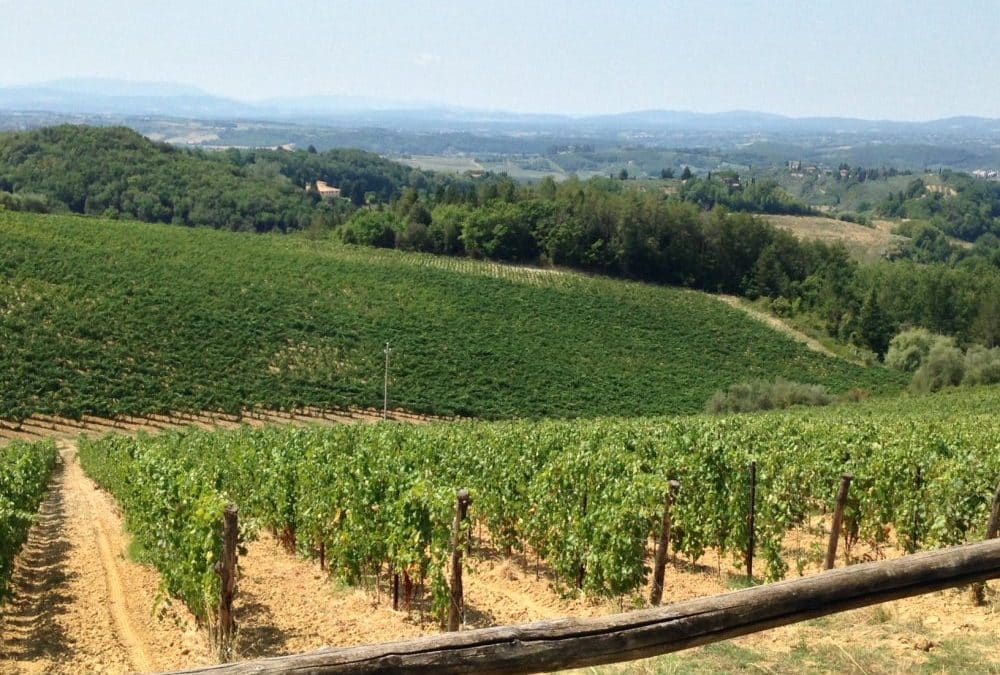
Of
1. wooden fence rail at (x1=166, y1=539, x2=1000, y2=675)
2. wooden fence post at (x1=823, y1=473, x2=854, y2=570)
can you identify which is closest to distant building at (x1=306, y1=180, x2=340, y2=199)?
wooden fence post at (x1=823, y1=473, x2=854, y2=570)

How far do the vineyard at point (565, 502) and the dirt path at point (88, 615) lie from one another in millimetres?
661

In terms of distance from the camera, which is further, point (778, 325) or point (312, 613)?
point (778, 325)

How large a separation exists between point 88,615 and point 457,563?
220 inches

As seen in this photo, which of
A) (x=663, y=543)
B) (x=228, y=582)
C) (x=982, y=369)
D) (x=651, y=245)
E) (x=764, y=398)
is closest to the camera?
(x=228, y=582)

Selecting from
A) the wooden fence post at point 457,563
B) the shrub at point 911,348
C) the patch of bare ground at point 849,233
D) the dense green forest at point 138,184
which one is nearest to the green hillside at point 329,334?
the shrub at point 911,348

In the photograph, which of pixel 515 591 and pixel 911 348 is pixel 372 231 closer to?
pixel 911 348

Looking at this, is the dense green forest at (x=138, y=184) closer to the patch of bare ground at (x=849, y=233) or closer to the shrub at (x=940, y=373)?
the shrub at (x=940, y=373)

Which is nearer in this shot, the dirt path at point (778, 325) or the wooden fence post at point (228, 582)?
the wooden fence post at point (228, 582)

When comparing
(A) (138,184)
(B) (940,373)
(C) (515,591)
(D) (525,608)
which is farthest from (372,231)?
(D) (525,608)

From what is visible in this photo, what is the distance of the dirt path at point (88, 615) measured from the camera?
→ 9.75 meters

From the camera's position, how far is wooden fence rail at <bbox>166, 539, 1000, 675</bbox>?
3.69 meters

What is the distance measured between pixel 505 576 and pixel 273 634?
395cm

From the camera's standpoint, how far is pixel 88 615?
1148 centimetres

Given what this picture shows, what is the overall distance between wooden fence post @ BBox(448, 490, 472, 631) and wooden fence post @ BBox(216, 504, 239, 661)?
7.98ft
